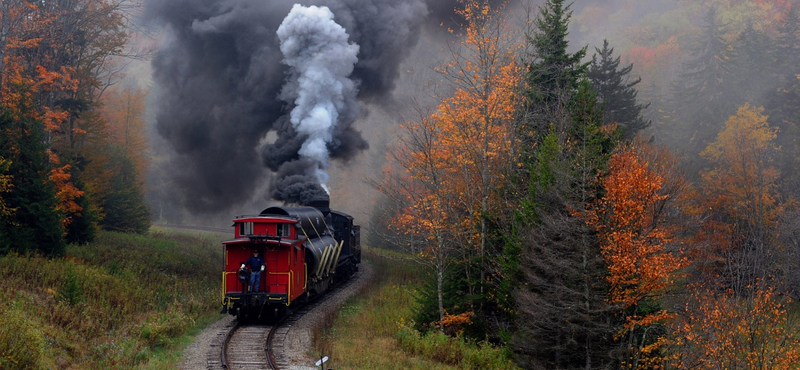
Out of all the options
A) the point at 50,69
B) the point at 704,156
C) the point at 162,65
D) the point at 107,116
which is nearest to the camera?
the point at 50,69

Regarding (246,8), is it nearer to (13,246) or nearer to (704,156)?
(13,246)

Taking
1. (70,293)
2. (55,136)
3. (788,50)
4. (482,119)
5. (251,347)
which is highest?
(788,50)

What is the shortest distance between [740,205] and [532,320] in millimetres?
20349

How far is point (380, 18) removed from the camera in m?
29.6

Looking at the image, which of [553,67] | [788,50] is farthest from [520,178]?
[788,50]

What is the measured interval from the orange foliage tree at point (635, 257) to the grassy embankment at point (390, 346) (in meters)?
3.31

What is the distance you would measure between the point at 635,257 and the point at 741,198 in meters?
21.2

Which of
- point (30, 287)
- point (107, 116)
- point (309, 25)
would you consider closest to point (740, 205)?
point (309, 25)

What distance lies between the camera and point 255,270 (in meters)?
16.8

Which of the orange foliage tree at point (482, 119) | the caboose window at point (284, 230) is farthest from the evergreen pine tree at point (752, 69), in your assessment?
the caboose window at point (284, 230)

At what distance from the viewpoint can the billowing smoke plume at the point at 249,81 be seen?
27219mm

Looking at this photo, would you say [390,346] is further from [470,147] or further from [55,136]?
[55,136]

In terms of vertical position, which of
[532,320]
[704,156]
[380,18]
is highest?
[380,18]

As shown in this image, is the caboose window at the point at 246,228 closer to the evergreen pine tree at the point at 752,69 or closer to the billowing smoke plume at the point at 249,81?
the billowing smoke plume at the point at 249,81
